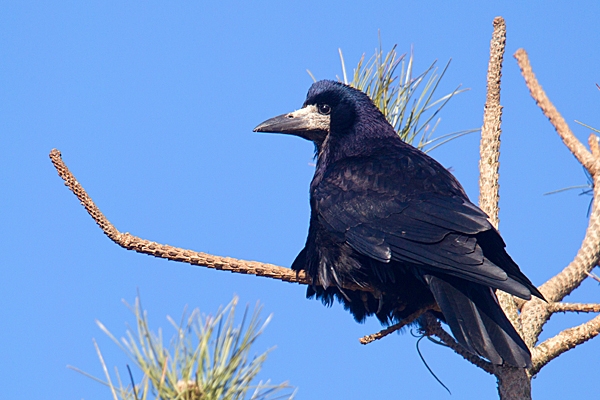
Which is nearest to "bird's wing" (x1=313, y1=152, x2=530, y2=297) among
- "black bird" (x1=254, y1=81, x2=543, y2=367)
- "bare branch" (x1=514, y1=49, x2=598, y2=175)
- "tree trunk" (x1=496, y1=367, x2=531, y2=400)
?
"black bird" (x1=254, y1=81, x2=543, y2=367)

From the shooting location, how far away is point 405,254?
3607mm

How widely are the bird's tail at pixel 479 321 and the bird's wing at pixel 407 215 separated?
0.12m

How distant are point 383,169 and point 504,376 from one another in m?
1.49

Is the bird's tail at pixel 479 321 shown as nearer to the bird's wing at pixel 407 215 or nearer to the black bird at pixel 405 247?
the black bird at pixel 405 247

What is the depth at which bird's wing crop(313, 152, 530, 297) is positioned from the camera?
136 inches

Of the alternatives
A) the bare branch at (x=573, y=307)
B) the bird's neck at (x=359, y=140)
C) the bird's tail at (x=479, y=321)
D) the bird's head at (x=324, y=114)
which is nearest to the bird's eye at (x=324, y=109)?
the bird's head at (x=324, y=114)

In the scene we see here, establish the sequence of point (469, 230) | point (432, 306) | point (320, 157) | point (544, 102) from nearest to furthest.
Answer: point (544, 102)
point (469, 230)
point (432, 306)
point (320, 157)

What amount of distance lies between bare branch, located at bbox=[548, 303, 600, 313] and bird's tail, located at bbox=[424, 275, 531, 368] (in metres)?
0.19

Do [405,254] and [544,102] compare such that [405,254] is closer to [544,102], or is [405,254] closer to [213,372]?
[544,102]

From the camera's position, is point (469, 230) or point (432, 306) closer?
point (469, 230)

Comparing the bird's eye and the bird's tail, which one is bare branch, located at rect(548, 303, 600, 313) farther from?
the bird's eye

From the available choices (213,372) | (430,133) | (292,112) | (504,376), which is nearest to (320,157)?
(292,112)

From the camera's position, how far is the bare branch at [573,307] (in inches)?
112

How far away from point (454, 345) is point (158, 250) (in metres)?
1.35
